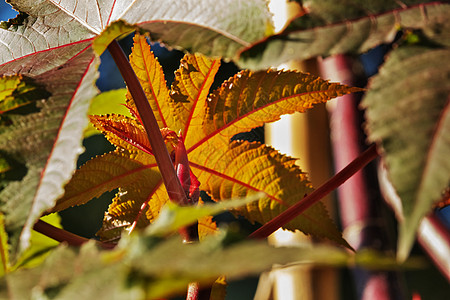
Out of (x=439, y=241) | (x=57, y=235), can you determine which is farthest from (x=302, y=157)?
(x=57, y=235)

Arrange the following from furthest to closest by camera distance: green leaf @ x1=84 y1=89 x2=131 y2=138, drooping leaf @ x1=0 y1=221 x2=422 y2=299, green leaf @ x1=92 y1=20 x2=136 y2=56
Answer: green leaf @ x1=84 y1=89 x2=131 y2=138 < green leaf @ x1=92 y1=20 x2=136 y2=56 < drooping leaf @ x1=0 y1=221 x2=422 y2=299

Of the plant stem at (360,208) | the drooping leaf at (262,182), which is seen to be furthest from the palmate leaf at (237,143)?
the plant stem at (360,208)

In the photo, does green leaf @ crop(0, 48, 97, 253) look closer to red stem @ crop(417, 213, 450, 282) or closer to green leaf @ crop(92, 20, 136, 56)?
green leaf @ crop(92, 20, 136, 56)

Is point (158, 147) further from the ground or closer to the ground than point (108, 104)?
closer to the ground

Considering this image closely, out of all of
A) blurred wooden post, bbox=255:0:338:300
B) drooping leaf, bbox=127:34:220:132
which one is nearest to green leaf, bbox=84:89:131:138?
drooping leaf, bbox=127:34:220:132

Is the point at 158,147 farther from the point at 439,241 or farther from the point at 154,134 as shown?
the point at 439,241

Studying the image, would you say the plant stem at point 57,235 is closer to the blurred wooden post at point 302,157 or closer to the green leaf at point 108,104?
the green leaf at point 108,104
